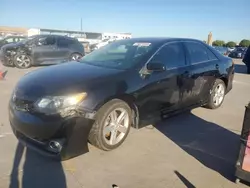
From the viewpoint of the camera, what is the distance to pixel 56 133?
298 centimetres

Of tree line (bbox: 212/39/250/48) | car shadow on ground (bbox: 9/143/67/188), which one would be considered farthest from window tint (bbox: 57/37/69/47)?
tree line (bbox: 212/39/250/48)

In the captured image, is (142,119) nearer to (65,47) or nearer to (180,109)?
(180,109)

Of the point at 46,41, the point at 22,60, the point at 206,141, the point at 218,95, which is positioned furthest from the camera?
the point at 46,41

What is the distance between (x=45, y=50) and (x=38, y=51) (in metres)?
0.37

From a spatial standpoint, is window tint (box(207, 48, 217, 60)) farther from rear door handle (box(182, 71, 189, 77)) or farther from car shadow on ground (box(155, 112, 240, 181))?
car shadow on ground (box(155, 112, 240, 181))

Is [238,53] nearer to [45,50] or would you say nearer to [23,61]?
[45,50]

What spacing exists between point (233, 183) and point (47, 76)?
2692 mm

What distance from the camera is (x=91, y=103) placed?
3180 millimetres

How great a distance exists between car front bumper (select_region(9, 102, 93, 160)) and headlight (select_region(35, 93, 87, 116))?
9 cm

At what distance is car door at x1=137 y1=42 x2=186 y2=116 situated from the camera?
390cm

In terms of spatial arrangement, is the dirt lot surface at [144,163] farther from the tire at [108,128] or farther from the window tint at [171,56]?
the window tint at [171,56]

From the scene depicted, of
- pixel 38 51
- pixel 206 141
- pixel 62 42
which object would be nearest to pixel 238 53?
pixel 62 42

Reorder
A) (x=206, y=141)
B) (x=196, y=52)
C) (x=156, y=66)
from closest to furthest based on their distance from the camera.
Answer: (x=156, y=66), (x=206, y=141), (x=196, y=52)

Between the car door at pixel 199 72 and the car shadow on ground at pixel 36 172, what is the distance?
259 cm
